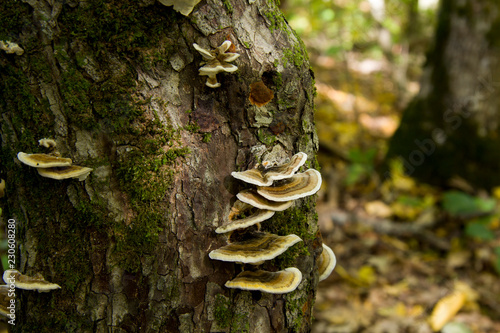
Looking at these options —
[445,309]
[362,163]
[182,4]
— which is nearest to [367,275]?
[445,309]

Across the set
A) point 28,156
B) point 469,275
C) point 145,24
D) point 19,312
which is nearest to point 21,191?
point 28,156

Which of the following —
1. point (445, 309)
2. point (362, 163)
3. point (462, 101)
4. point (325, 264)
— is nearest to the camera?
point (325, 264)

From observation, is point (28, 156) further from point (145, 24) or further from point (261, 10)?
point (261, 10)

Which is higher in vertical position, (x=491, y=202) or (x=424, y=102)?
(x=424, y=102)

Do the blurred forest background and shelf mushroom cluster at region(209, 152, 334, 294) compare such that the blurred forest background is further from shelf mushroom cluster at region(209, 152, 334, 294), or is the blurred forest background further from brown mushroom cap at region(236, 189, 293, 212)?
brown mushroom cap at region(236, 189, 293, 212)

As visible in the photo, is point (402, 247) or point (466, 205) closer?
point (466, 205)

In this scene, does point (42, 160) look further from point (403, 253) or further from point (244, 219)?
point (403, 253)
